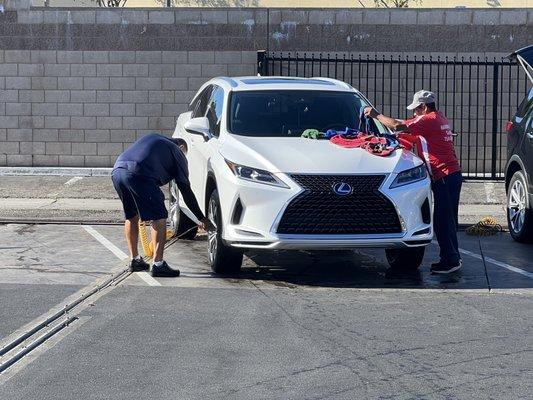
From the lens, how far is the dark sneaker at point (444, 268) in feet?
35.4

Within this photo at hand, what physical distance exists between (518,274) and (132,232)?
3.67 metres

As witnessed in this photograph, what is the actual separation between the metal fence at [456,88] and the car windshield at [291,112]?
19.9ft

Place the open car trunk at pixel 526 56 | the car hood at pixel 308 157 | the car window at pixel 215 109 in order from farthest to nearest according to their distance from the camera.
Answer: the open car trunk at pixel 526 56 → the car window at pixel 215 109 → the car hood at pixel 308 157

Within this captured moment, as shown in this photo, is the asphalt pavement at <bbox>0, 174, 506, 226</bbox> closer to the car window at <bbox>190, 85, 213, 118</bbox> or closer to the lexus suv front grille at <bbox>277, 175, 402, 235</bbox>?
the car window at <bbox>190, 85, 213, 118</bbox>

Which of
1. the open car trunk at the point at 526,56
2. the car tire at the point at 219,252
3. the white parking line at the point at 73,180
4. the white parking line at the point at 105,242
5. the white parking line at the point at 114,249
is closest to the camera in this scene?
the white parking line at the point at 114,249

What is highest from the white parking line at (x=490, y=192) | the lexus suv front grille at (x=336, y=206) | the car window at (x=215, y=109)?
the car window at (x=215, y=109)

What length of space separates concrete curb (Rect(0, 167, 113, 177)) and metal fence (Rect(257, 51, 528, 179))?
308 cm

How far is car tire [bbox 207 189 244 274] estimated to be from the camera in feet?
34.1

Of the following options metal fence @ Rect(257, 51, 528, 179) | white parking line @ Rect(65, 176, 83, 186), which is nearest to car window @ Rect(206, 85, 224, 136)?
white parking line @ Rect(65, 176, 83, 186)

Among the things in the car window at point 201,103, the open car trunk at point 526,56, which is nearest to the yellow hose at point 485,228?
the open car trunk at point 526,56

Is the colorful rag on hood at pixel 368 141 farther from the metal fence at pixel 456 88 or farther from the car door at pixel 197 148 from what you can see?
the metal fence at pixel 456 88

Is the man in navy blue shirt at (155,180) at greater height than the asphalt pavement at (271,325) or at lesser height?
greater

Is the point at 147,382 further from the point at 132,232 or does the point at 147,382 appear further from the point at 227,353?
the point at 132,232

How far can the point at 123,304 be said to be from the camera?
9.16 meters
